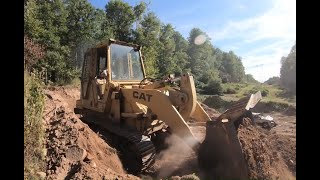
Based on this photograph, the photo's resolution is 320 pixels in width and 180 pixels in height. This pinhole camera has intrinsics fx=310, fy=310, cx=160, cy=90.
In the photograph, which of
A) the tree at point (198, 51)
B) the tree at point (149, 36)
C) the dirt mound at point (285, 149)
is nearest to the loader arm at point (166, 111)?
the dirt mound at point (285, 149)

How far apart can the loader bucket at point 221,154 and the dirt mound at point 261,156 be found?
0.52ft

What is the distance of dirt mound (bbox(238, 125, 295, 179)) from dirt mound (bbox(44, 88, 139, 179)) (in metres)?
2.12

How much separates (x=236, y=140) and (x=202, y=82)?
36641mm

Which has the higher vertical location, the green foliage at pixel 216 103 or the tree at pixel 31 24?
the tree at pixel 31 24

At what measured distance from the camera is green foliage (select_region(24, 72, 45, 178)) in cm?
470

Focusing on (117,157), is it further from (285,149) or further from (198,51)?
(198,51)

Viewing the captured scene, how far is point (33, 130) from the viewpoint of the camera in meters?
5.05

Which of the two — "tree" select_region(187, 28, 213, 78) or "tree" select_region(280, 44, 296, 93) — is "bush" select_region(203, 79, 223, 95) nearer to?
Answer: "tree" select_region(280, 44, 296, 93)

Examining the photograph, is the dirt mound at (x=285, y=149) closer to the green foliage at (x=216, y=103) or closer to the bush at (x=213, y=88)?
the green foliage at (x=216, y=103)

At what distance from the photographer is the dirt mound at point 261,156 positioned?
5.43 meters

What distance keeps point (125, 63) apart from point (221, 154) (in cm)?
374

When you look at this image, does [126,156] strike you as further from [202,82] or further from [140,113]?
[202,82]

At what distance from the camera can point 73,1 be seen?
28141mm

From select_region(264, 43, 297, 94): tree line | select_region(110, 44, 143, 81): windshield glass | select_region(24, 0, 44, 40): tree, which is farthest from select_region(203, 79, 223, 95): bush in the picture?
select_region(110, 44, 143, 81): windshield glass
